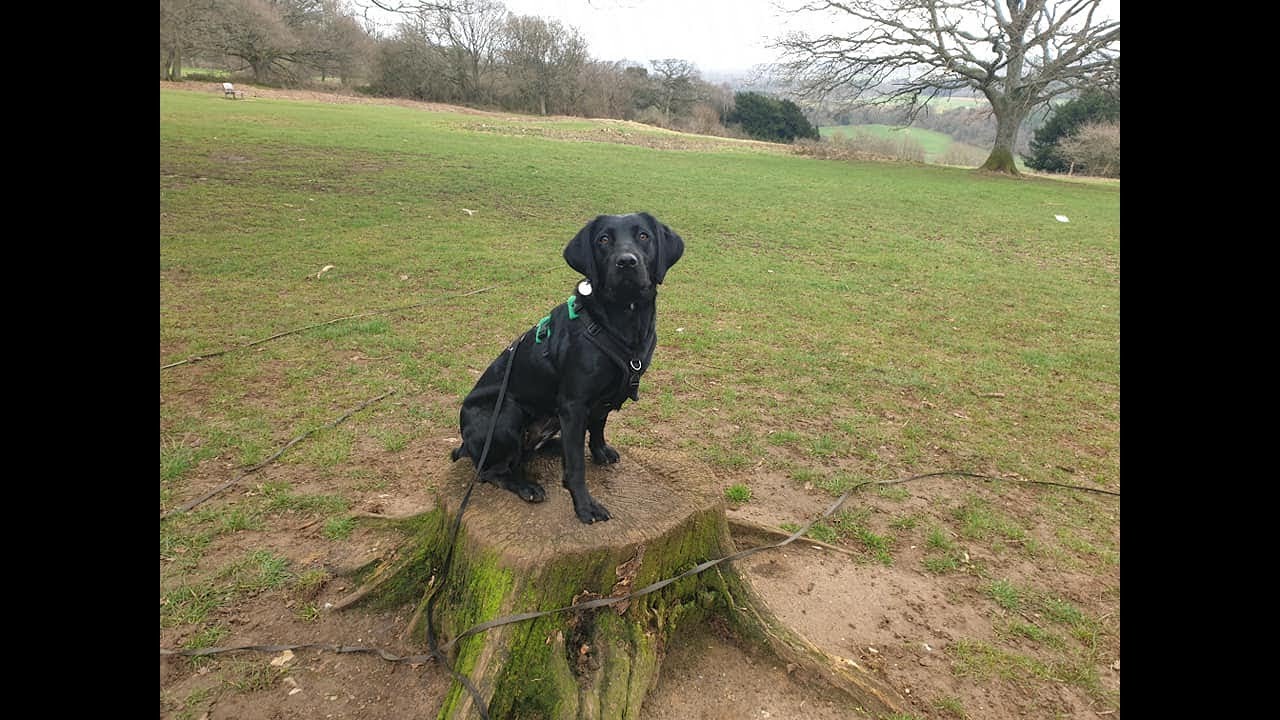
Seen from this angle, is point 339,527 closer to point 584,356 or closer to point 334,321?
point 584,356

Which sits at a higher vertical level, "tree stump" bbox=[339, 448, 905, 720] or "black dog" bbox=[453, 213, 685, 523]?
"black dog" bbox=[453, 213, 685, 523]

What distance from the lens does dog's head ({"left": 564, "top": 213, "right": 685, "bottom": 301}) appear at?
9.86 feet

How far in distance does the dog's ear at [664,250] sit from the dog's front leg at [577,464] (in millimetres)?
752

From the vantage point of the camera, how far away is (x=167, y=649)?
3.21 m

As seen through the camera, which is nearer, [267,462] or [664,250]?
[664,250]

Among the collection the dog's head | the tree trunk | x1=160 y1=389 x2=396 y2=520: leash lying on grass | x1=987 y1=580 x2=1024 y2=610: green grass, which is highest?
the tree trunk

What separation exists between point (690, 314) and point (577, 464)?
22.3 feet

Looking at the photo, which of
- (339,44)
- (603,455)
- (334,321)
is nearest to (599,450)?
(603,455)

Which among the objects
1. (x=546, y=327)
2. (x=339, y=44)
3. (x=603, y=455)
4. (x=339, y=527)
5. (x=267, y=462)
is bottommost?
(x=339, y=527)

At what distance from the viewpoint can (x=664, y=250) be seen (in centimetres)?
330

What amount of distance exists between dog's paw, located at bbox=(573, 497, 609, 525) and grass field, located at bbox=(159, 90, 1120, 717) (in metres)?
2.40

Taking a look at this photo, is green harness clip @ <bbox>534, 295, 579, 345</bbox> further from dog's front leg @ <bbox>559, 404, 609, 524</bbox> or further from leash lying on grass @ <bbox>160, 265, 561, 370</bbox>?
leash lying on grass @ <bbox>160, 265, 561, 370</bbox>

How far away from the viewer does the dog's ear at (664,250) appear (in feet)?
10.6

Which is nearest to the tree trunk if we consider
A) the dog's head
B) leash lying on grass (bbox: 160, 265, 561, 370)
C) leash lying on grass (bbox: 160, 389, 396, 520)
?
leash lying on grass (bbox: 160, 265, 561, 370)
